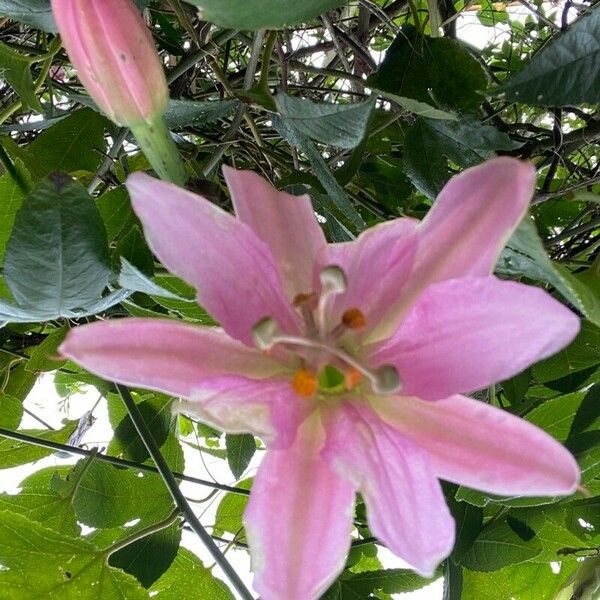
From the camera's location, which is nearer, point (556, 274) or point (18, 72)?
point (556, 274)

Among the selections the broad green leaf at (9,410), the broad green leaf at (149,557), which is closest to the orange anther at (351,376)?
the broad green leaf at (149,557)

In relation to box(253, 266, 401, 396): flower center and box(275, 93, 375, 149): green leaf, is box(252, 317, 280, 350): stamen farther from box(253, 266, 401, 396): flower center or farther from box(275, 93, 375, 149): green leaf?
box(275, 93, 375, 149): green leaf

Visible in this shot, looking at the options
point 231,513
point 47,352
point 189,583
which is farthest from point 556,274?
point 231,513

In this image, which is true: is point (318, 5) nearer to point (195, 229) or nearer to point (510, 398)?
point (195, 229)

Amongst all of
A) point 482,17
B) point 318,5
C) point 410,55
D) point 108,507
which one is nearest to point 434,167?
point 410,55

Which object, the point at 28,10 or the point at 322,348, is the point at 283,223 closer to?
the point at 322,348

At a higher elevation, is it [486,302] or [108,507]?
[486,302]
